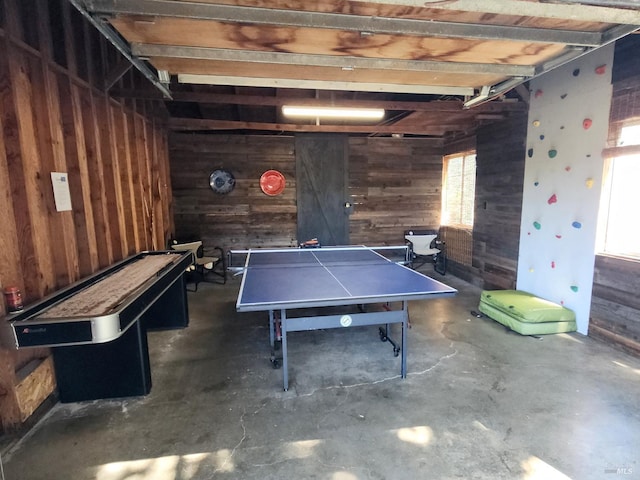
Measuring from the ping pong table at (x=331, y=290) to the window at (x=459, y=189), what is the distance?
3210 millimetres

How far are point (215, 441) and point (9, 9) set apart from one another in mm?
3026

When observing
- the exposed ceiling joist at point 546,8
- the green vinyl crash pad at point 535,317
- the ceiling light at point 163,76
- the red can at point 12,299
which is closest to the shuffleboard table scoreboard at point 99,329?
the red can at point 12,299

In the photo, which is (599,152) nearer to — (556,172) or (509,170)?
(556,172)

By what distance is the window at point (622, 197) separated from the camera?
3121 mm

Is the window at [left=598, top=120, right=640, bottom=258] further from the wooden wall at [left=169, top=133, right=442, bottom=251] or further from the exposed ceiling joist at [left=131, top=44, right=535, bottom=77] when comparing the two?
the wooden wall at [left=169, top=133, right=442, bottom=251]

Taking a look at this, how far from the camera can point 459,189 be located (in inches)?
252

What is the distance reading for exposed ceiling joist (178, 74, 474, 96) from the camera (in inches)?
99.8

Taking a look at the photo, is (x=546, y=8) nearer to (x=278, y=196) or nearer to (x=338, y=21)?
(x=338, y=21)

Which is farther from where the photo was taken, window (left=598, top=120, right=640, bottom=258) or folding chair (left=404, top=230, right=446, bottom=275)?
folding chair (left=404, top=230, right=446, bottom=275)

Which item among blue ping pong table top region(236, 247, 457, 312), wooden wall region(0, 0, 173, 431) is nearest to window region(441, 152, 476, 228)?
blue ping pong table top region(236, 247, 457, 312)

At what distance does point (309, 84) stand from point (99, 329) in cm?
223

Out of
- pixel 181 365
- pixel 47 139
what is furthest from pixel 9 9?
pixel 181 365

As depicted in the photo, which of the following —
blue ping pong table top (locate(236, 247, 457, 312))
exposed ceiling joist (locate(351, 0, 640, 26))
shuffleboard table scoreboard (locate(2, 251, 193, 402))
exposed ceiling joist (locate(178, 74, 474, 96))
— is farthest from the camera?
exposed ceiling joist (locate(178, 74, 474, 96))

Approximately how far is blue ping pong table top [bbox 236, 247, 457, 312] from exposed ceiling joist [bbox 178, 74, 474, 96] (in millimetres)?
1582
